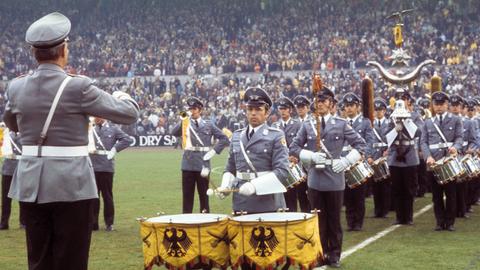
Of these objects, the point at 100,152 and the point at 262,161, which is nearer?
the point at 262,161

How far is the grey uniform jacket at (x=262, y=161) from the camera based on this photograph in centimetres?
803

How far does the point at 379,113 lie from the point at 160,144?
25222 millimetres

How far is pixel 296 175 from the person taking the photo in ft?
44.2

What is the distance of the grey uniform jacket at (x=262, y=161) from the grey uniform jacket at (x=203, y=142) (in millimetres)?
5439

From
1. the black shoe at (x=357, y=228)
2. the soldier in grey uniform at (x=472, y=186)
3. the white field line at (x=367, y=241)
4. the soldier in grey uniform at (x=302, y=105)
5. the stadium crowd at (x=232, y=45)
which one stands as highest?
the stadium crowd at (x=232, y=45)

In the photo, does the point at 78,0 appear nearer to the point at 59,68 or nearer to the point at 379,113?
the point at 379,113

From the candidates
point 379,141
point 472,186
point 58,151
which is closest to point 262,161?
point 58,151

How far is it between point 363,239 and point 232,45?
1434 inches

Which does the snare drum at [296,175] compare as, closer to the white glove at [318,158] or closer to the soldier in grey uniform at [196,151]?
the soldier in grey uniform at [196,151]

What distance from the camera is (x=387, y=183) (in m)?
15.3

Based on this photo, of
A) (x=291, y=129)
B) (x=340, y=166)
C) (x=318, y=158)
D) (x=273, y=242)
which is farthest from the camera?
(x=291, y=129)

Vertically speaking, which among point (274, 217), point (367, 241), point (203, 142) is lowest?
point (367, 241)

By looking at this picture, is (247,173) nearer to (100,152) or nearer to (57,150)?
(57,150)

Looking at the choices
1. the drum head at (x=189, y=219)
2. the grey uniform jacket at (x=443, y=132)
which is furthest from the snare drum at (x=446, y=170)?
the drum head at (x=189, y=219)
